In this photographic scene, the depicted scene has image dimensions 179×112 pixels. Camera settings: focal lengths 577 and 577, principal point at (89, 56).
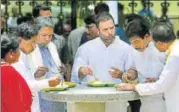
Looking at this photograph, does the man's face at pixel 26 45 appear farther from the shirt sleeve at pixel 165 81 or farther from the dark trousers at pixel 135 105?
the dark trousers at pixel 135 105

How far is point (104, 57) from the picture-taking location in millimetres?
5969

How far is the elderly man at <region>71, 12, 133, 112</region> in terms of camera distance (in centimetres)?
582

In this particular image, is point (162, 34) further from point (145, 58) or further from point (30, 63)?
point (30, 63)

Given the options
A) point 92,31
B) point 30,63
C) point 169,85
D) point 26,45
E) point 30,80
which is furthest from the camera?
point 92,31

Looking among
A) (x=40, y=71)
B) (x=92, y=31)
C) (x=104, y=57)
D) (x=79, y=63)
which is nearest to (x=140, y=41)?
(x=104, y=57)

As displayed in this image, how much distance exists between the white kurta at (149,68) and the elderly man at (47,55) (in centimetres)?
87

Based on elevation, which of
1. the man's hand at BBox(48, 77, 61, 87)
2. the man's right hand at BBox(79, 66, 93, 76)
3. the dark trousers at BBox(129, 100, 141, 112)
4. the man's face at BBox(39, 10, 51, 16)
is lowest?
the dark trousers at BBox(129, 100, 141, 112)

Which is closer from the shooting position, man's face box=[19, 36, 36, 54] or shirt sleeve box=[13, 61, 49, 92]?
shirt sleeve box=[13, 61, 49, 92]

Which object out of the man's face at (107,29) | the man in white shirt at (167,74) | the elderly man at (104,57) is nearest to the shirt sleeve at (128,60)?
the elderly man at (104,57)

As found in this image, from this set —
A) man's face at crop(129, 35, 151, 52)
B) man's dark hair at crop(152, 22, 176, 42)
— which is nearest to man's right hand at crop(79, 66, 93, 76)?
man's face at crop(129, 35, 151, 52)

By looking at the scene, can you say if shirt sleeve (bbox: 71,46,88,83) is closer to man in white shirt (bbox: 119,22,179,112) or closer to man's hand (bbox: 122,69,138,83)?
man's hand (bbox: 122,69,138,83)

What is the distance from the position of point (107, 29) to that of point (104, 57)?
317 mm

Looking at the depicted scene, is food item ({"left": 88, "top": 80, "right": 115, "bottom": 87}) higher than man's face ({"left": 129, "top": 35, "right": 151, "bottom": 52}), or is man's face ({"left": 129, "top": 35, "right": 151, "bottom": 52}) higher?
man's face ({"left": 129, "top": 35, "right": 151, "bottom": 52})

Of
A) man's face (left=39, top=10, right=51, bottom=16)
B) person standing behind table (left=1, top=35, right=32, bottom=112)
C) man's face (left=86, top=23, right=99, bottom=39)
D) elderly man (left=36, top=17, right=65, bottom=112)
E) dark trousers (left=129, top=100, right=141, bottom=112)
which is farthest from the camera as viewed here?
man's face (left=39, top=10, right=51, bottom=16)
